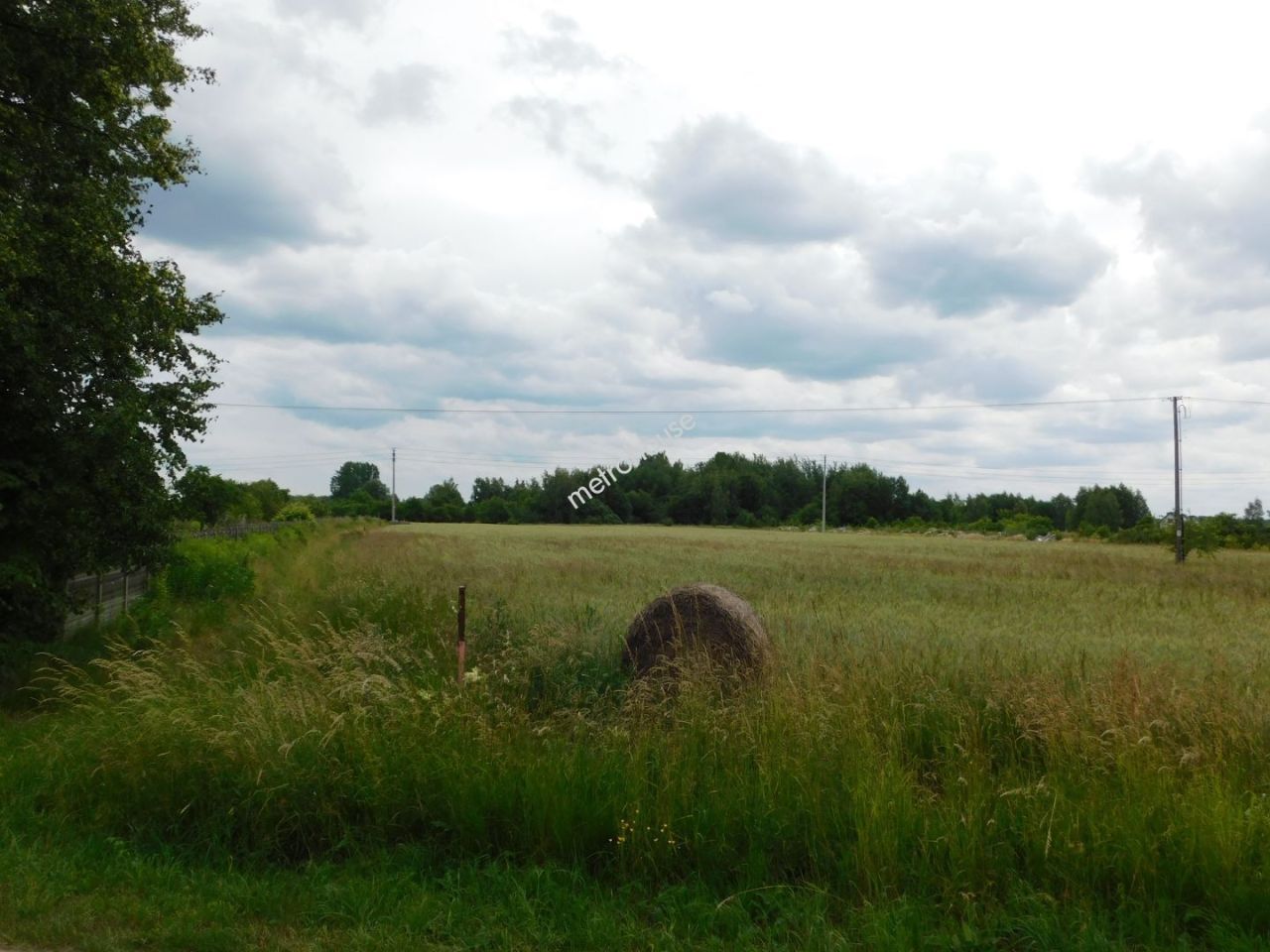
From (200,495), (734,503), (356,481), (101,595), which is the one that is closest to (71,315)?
(200,495)

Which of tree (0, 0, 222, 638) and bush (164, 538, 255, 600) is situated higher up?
tree (0, 0, 222, 638)

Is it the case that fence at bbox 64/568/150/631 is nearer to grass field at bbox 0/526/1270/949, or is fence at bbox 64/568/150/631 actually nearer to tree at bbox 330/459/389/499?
grass field at bbox 0/526/1270/949

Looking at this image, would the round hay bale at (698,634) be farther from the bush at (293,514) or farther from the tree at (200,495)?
the bush at (293,514)

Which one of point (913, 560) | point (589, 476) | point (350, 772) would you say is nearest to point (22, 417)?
point (350, 772)

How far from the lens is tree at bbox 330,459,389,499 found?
143250 mm

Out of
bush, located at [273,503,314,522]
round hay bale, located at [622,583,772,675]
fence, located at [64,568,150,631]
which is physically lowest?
fence, located at [64,568,150,631]

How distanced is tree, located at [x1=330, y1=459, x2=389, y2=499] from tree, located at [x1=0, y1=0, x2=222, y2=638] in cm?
13153

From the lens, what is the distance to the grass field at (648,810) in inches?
175

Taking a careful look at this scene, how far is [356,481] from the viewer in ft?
496

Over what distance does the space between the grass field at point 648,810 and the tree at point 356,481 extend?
13820 centimetres

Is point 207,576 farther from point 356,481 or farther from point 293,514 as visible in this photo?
point 356,481

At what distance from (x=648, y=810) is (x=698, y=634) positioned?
361 cm

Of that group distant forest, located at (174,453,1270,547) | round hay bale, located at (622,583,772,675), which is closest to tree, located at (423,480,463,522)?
distant forest, located at (174,453,1270,547)

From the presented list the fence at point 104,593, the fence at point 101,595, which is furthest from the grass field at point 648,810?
the fence at point 104,593
